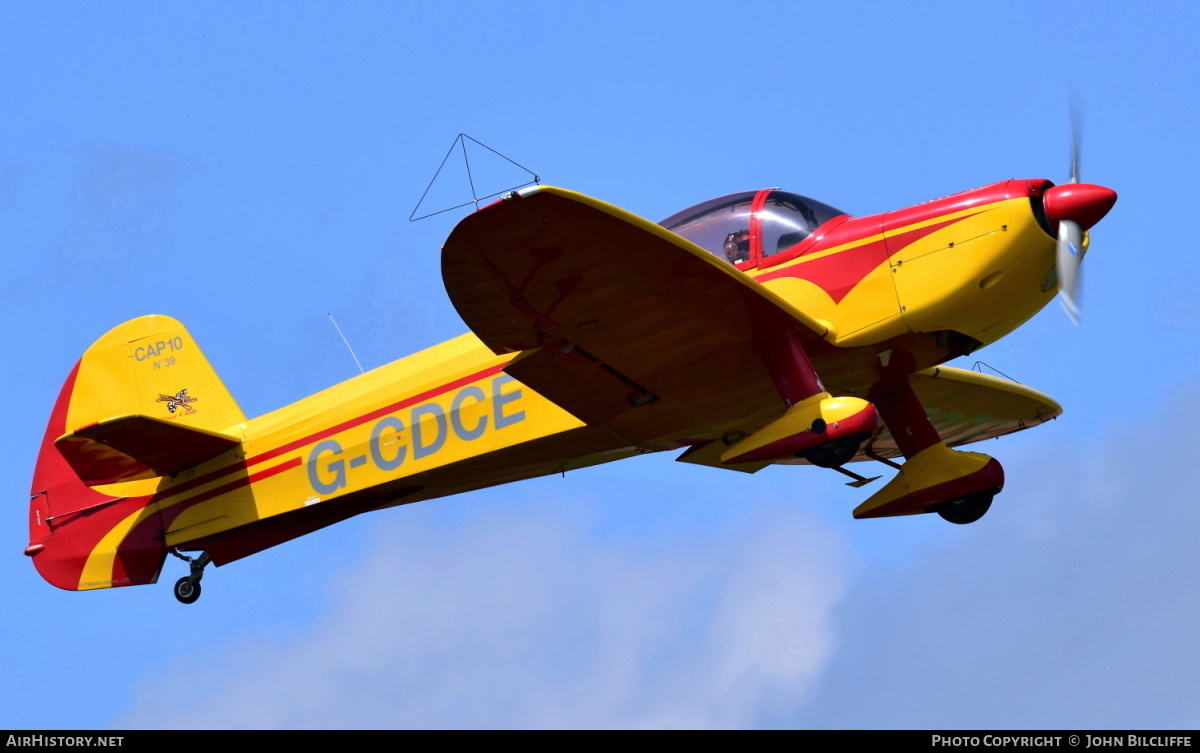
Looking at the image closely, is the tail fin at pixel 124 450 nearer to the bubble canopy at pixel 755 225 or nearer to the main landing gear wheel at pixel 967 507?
the bubble canopy at pixel 755 225

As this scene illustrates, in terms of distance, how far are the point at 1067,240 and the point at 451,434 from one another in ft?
18.5

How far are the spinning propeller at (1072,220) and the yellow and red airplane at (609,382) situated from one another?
0.02m

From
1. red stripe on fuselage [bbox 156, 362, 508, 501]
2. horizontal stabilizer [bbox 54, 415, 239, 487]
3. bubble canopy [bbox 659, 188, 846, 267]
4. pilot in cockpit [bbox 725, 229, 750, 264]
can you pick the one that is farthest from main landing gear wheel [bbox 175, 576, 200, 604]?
pilot in cockpit [bbox 725, 229, 750, 264]

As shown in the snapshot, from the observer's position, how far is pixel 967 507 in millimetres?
13406

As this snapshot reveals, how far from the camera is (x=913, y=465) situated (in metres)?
13.4

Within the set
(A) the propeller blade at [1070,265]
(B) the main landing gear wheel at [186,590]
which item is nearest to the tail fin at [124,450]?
(B) the main landing gear wheel at [186,590]

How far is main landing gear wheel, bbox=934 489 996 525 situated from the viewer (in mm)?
13305

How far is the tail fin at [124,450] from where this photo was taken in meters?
14.8

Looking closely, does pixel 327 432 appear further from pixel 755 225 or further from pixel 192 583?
pixel 755 225

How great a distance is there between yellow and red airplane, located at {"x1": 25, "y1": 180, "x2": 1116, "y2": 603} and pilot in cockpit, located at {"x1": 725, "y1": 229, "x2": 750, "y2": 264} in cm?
1

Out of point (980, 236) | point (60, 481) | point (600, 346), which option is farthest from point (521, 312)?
point (60, 481)

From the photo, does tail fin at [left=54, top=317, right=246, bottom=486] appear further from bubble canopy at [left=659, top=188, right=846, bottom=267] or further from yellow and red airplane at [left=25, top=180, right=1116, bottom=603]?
bubble canopy at [left=659, top=188, right=846, bottom=267]

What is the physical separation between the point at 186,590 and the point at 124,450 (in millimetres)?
1627
